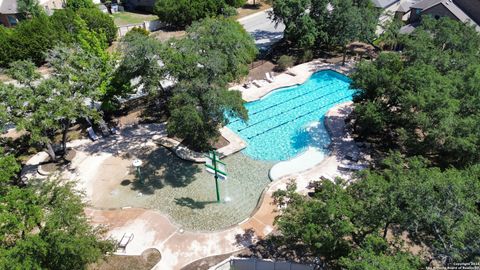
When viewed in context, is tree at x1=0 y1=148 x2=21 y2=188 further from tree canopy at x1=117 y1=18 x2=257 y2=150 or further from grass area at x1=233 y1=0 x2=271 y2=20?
grass area at x1=233 y1=0 x2=271 y2=20

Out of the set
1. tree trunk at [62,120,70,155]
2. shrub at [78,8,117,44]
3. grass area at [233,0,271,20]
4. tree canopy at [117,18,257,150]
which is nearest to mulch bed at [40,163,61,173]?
tree trunk at [62,120,70,155]

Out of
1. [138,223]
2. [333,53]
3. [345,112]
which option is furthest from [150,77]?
[333,53]

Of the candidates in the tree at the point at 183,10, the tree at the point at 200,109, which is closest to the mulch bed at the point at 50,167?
the tree at the point at 200,109

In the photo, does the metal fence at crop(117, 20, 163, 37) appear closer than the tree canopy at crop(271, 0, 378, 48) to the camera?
No

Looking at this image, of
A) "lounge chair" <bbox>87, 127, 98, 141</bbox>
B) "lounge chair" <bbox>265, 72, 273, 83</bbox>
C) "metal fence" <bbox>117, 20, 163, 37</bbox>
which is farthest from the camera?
"metal fence" <bbox>117, 20, 163, 37</bbox>

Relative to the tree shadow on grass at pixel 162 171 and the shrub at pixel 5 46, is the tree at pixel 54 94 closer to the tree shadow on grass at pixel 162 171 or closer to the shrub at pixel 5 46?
the tree shadow on grass at pixel 162 171
